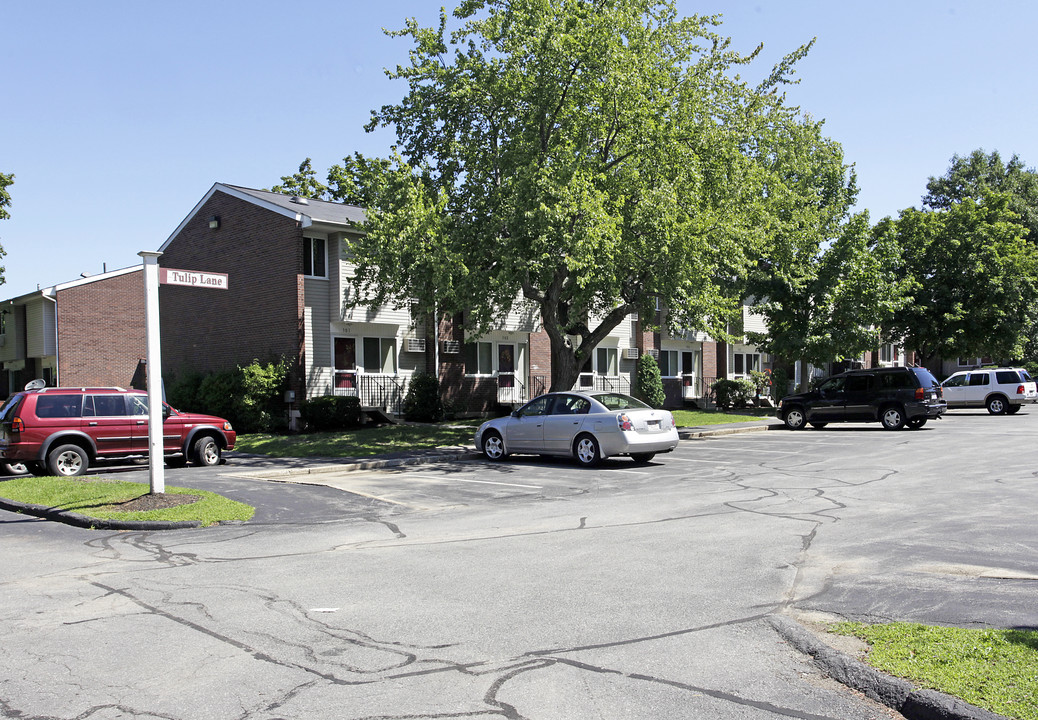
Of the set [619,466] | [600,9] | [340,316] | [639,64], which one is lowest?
[619,466]

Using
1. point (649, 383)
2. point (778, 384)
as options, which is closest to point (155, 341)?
point (649, 383)

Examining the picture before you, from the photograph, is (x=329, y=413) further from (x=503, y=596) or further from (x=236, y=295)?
(x=503, y=596)

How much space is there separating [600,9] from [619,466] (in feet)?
39.5

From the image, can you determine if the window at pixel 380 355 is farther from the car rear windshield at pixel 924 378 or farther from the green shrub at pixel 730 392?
the green shrub at pixel 730 392

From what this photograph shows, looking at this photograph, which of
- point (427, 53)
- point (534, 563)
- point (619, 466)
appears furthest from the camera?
point (427, 53)

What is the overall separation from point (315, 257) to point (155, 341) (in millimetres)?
14879

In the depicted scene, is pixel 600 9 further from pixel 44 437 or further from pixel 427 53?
pixel 44 437

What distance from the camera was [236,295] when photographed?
28.2 m

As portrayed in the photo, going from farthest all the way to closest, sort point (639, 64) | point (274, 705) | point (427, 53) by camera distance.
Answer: point (427, 53), point (639, 64), point (274, 705)

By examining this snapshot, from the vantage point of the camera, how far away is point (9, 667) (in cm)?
503

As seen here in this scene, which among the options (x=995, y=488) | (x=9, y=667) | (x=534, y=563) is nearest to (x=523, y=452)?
(x=995, y=488)

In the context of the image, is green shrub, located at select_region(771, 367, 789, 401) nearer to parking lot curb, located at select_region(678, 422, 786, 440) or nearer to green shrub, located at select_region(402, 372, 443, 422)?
parking lot curb, located at select_region(678, 422, 786, 440)

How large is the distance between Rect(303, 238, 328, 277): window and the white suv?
28.6 m

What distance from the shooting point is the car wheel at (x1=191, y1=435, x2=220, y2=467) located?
57.9 ft
